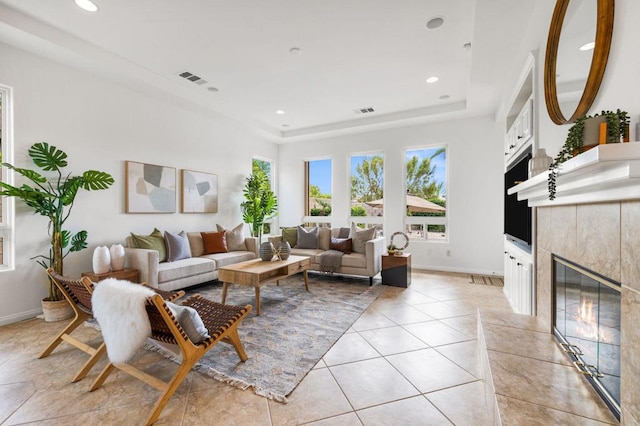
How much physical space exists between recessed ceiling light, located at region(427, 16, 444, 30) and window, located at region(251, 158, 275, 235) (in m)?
4.56

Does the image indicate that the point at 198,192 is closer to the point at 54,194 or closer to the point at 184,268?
the point at 184,268

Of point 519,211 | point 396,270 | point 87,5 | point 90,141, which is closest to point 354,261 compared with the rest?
point 396,270

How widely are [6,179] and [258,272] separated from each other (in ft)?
9.51

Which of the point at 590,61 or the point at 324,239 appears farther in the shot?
the point at 324,239

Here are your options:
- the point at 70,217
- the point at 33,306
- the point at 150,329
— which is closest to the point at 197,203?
the point at 70,217

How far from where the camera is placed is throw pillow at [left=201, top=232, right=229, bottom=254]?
469cm

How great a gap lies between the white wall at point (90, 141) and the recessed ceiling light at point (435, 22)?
4038mm

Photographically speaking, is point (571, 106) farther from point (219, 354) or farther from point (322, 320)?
point (219, 354)

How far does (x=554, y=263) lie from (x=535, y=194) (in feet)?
1.70

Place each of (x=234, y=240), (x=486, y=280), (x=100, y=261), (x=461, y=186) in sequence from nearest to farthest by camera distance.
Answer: (x=100, y=261) < (x=486, y=280) < (x=234, y=240) < (x=461, y=186)

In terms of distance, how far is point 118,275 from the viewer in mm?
3264

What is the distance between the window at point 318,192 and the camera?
268 inches

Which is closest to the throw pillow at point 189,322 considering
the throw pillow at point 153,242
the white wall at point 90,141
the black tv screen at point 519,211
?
the throw pillow at point 153,242

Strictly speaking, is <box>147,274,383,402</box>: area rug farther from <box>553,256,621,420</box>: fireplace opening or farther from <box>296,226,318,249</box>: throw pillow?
<box>553,256,621,420</box>: fireplace opening
